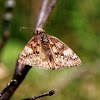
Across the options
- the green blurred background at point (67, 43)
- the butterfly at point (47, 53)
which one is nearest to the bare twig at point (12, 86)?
the butterfly at point (47, 53)

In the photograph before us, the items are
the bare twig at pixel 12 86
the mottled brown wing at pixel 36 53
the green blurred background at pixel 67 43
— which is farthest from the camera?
the green blurred background at pixel 67 43

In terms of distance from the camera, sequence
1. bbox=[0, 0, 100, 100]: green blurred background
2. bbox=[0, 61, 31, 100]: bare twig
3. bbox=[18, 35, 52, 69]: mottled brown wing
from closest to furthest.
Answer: bbox=[0, 61, 31, 100]: bare twig < bbox=[18, 35, 52, 69]: mottled brown wing < bbox=[0, 0, 100, 100]: green blurred background

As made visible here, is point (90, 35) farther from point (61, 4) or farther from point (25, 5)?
point (25, 5)

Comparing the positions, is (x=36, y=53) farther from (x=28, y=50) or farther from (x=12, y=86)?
(x=12, y=86)

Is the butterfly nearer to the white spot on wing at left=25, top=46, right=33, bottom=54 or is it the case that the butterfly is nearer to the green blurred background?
the white spot on wing at left=25, top=46, right=33, bottom=54

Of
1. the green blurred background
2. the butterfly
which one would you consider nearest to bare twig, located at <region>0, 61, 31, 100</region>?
the butterfly

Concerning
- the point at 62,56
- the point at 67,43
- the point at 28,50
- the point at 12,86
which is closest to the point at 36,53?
the point at 28,50

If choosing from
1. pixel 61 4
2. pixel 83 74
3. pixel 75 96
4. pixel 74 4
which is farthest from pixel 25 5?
pixel 75 96

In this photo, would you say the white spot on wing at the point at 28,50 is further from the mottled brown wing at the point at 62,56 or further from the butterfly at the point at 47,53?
the mottled brown wing at the point at 62,56
